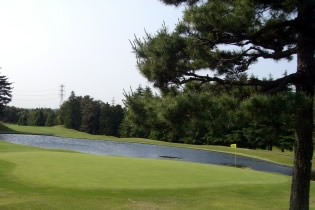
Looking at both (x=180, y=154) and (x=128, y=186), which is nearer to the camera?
(x=128, y=186)

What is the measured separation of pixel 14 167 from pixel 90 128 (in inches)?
2790

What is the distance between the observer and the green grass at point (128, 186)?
36.0ft

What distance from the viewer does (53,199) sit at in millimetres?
10820

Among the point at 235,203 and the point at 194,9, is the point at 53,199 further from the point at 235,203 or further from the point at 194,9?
the point at 194,9

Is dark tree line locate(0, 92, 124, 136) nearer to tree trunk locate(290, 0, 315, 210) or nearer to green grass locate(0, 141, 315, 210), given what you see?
green grass locate(0, 141, 315, 210)

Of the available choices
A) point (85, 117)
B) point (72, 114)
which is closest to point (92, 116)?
point (85, 117)

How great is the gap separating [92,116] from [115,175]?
72.2 m

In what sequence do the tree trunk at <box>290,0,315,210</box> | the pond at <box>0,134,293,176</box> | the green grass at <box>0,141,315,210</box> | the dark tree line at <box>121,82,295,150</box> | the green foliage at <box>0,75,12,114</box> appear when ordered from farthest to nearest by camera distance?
1. the green foliage at <box>0,75,12,114</box>
2. the pond at <box>0,134,293,176</box>
3. the green grass at <box>0,141,315,210</box>
4. the tree trunk at <box>290,0,315,210</box>
5. the dark tree line at <box>121,82,295,150</box>

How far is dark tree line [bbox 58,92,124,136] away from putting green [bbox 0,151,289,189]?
207ft

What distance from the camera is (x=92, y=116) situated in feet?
282

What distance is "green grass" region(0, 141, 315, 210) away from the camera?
10969 millimetres

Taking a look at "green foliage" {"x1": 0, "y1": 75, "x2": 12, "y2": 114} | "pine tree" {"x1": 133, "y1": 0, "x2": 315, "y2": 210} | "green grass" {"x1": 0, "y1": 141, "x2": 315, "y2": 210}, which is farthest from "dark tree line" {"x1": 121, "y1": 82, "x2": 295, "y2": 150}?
"green foliage" {"x1": 0, "y1": 75, "x2": 12, "y2": 114}

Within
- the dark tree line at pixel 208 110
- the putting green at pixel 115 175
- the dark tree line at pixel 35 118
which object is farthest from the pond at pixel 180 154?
the dark tree line at pixel 35 118

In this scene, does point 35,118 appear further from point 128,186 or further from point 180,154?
point 128,186
